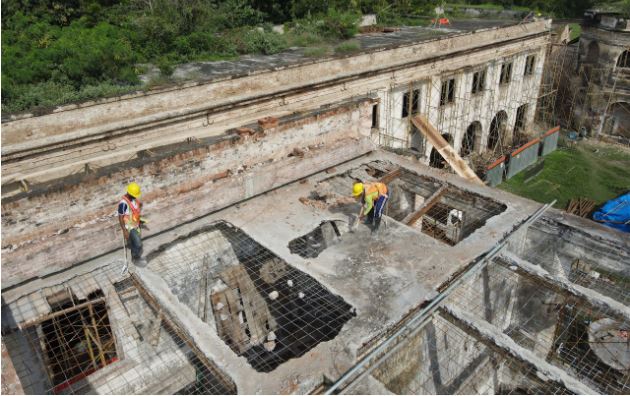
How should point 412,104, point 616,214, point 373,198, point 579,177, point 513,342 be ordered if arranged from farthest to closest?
1. point 579,177
2. point 412,104
3. point 616,214
4. point 373,198
5. point 513,342

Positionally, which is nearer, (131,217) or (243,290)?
(131,217)

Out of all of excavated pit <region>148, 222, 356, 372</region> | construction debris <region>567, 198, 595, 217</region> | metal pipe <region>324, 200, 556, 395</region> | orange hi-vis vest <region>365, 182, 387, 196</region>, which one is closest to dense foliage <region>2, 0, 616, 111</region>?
excavated pit <region>148, 222, 356, 372</region>

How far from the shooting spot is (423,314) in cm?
721

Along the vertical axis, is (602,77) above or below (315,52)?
below

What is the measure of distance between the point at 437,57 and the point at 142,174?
14.1 m

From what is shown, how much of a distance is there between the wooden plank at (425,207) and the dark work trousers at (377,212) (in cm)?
104

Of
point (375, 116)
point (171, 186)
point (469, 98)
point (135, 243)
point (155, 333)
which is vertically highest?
point (171, 186)

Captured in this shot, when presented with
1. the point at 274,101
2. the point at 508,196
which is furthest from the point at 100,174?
the point at 508,196

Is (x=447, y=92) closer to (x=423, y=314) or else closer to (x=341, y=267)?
(x=341, y=267)

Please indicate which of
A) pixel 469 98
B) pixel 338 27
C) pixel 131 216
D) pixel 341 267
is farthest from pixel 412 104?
pixel 131 216

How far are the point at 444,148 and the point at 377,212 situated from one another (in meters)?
9.80

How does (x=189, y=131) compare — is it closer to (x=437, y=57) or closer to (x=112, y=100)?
(x=112, y=100)

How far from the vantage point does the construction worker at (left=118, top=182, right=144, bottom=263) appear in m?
8.44

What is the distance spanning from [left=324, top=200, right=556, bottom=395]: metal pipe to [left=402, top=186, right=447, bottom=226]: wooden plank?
77.6 inches
